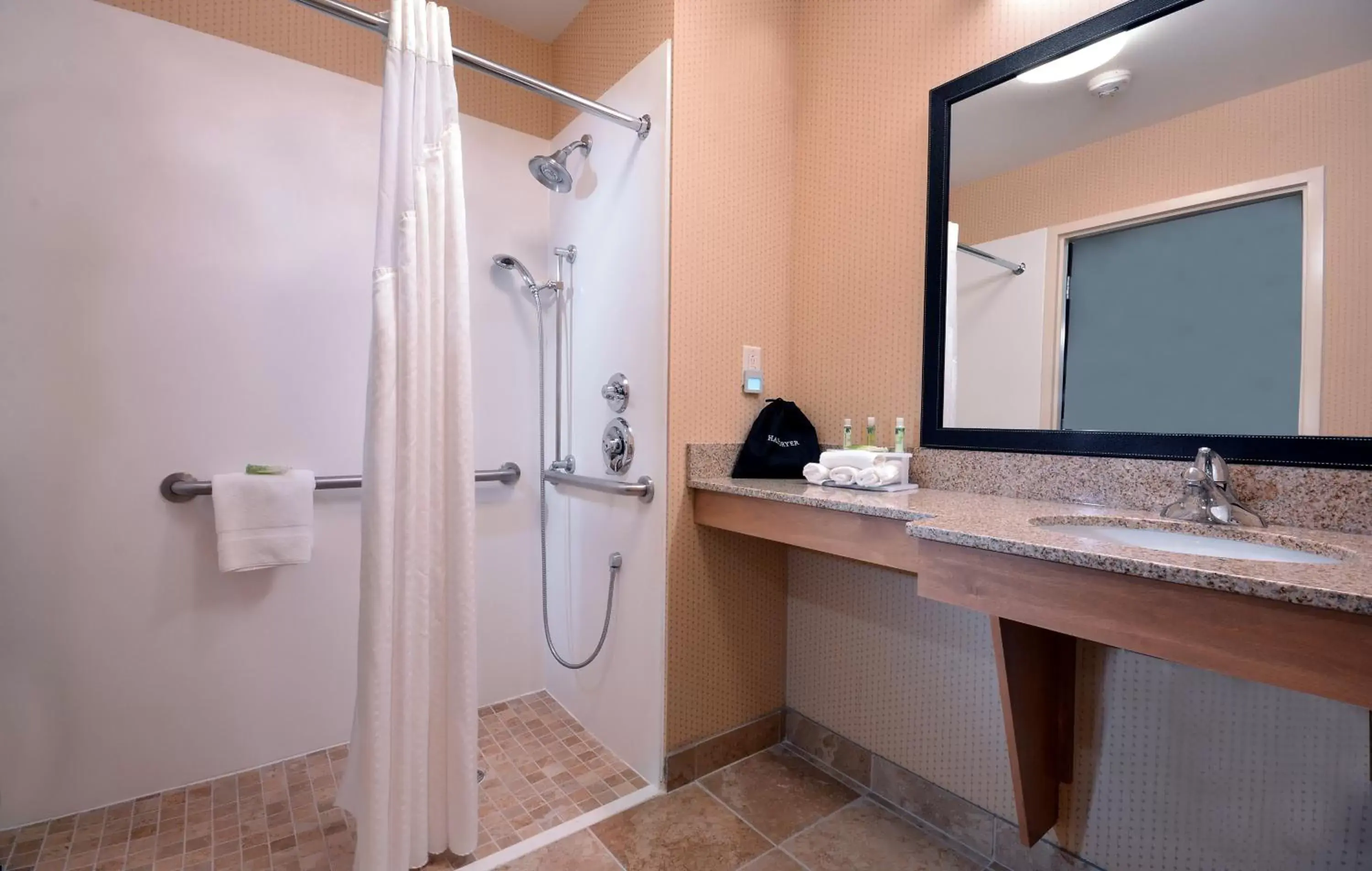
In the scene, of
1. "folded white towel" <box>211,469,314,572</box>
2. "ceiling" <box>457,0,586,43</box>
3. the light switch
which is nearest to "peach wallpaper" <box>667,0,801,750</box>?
the light switch

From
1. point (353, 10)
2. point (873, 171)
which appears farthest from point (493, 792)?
point (873, 171)

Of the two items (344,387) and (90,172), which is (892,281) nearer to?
(344,387)

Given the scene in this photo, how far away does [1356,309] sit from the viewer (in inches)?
40.1

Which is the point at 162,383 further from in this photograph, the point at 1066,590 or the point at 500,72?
the point at 1066,590

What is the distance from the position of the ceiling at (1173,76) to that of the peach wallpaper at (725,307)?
0.61 metres

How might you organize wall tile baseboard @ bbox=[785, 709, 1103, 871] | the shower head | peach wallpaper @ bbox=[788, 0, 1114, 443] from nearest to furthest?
wall tile baseboard @ bbox=[785, 709, 1103, 871], peach wallpaper @ bbox=[788, 0, 1114, 443], the shower head

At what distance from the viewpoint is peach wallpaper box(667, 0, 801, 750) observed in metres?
1.70

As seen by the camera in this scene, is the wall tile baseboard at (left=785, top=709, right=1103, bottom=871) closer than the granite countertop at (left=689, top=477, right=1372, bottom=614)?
No

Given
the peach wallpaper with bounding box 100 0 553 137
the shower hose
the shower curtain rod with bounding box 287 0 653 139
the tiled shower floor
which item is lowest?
the tiled shower floor

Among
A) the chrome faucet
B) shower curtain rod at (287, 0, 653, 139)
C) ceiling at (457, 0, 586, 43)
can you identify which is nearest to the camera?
the chrome faucet

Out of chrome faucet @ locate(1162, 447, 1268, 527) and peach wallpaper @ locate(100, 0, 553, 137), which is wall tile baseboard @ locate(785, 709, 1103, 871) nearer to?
chrome faucet @ locate(1162, 447, 1268, 527)

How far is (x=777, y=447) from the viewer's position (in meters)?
1.77

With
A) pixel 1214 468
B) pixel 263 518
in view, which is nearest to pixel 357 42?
pixel 263 518

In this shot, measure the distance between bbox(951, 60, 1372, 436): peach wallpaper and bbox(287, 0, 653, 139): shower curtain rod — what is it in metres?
1.17
